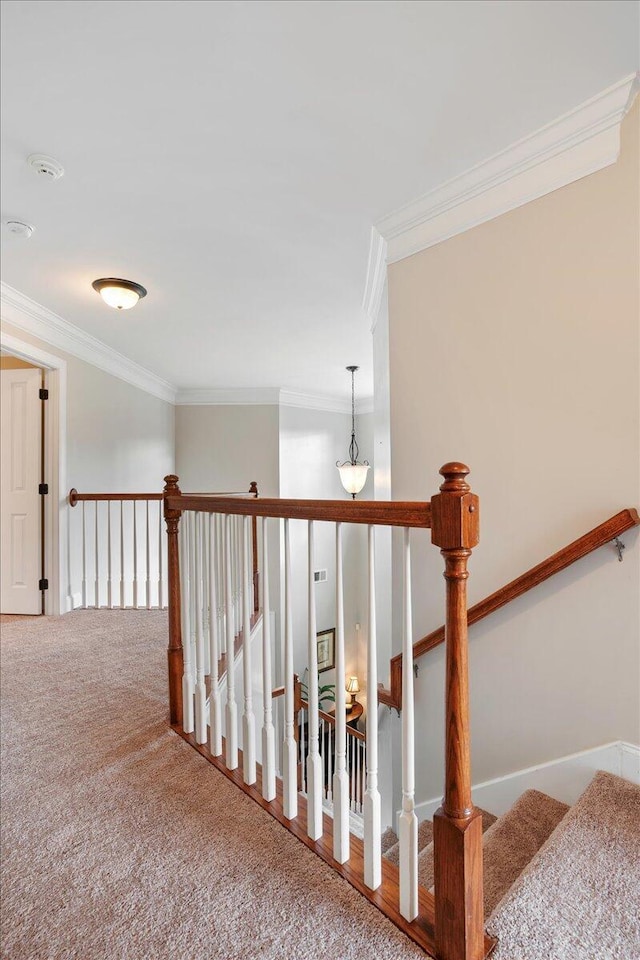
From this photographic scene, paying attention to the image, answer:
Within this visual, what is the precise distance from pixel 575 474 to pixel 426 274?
1.21m

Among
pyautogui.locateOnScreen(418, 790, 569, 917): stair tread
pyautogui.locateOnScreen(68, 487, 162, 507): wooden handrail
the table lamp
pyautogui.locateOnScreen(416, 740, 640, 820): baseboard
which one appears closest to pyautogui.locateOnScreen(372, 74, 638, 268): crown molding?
pyautogui.locateOnScreen(416, 740, 640, 820): baseboard

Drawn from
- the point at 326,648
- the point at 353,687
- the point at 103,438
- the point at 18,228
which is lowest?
the point at 353,687

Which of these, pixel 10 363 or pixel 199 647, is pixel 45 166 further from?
pixel 10 363

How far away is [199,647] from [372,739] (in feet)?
3.00

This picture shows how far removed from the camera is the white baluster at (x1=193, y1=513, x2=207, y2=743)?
186cm

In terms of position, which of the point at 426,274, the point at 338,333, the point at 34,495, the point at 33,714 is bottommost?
the point at 33,714

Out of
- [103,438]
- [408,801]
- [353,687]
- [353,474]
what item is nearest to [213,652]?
[408,801]

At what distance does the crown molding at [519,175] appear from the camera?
1.71 meters

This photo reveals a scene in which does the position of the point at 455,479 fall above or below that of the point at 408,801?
above

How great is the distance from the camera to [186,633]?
199 centimetres

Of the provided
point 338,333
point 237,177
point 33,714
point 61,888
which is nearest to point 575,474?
point 237,177

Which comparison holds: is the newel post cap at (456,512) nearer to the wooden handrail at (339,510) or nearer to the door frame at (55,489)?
the wooden handrail at (339,510)

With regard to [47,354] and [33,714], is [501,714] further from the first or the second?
[47,354]

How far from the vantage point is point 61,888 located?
1250mm
